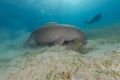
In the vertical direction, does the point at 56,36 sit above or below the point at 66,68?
above

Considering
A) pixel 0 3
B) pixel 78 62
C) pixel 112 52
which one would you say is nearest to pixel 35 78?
pixel 78 62

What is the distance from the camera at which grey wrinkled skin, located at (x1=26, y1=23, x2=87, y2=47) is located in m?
7.40

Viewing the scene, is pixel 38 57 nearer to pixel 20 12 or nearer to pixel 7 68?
pixel 7 68

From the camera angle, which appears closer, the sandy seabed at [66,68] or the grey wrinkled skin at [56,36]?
the sandy seabed at [66,68]

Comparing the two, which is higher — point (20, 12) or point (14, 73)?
point (20, 12)

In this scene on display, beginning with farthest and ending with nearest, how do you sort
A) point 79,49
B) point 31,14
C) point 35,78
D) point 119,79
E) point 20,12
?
point 31,14
point 20,12
point 79,49
point 35,78
point 119,79

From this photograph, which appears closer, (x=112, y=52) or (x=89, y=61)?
(x=89, y=61)

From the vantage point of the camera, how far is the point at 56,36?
24.4 ft

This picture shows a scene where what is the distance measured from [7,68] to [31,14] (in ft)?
95.9

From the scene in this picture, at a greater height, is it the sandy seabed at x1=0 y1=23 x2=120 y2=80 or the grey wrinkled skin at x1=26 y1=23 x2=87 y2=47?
the grey wrinkled skin at x1=26 y1=23 x2=87 y2=47

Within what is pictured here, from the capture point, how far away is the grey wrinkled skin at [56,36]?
740 centimetres

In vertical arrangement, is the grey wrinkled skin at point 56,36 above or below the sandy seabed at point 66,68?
above

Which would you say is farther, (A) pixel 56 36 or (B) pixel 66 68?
(A) pixel 56 36

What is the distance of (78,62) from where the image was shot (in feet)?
15.6
